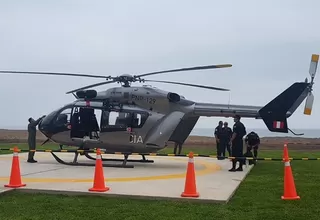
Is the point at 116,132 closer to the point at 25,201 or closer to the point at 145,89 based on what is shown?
the point at 145,89

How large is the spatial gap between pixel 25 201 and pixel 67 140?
270 inches

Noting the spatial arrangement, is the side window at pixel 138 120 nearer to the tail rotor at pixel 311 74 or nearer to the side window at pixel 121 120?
the side window at pixel 121 120

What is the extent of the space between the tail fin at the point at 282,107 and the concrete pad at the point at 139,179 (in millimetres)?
1701

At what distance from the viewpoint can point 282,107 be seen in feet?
45.2

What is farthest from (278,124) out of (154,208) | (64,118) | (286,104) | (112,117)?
(154,208)

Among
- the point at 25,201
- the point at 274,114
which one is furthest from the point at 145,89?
the point at 25,201

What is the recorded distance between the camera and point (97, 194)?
28.0ft

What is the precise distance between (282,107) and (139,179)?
5588 mm

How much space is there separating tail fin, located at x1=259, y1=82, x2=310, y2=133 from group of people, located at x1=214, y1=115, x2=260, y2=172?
110 cm

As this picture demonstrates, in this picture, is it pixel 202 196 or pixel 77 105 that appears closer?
pixel 202 196

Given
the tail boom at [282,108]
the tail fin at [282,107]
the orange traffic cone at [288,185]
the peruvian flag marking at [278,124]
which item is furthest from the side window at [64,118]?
the orange traffic cone at [288,185]

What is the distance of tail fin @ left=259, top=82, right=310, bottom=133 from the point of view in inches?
541

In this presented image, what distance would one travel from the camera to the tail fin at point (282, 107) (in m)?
13.7

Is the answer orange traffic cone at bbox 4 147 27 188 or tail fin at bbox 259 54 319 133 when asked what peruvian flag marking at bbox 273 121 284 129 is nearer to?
tail fin at bbox 259 54 319 133
